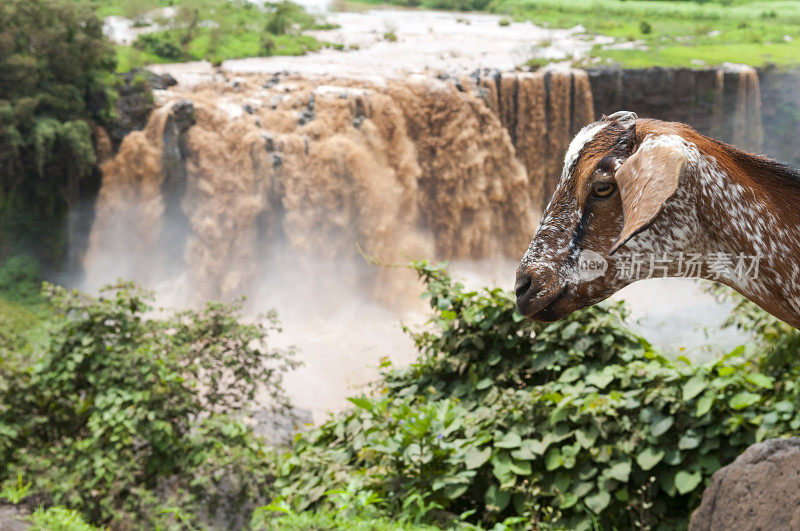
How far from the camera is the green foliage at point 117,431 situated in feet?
12.5

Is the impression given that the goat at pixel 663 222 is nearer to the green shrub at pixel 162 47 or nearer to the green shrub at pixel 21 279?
the green shrub at pixel 21 279

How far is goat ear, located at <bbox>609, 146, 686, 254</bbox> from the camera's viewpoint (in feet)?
3.92

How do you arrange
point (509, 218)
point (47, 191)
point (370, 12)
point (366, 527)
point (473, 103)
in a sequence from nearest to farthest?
point (366, 527) → point (47, 191) → point (473, 103) → point (509, 218) → point (370, 12)

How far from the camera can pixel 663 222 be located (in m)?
1.43

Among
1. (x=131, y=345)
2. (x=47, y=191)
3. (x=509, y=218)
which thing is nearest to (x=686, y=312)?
(x=509, y=218)

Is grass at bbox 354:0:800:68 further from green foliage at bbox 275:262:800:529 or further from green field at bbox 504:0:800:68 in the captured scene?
green foliage at bbox 275:262:800:529

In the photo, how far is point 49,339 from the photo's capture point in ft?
13.4

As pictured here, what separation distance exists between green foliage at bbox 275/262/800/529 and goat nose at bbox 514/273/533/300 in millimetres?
1427

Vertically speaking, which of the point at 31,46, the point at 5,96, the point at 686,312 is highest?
the point at 31,46

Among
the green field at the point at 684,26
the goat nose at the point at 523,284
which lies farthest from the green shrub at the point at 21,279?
the green field at the point at 684,26

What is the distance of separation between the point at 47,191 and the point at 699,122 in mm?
11775

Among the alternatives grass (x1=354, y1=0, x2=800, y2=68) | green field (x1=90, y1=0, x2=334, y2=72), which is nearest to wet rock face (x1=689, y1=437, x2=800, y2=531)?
grass (x1=354, y1=0, x2=800, y2=68)

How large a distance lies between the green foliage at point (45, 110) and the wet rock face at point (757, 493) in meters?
10.3

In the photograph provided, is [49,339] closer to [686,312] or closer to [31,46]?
[31,46]
